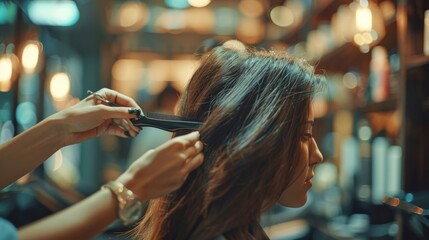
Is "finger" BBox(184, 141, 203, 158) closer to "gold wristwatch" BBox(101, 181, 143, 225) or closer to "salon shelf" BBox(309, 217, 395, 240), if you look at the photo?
"gold wristwatch" BBox(101, 181, 143, 225)

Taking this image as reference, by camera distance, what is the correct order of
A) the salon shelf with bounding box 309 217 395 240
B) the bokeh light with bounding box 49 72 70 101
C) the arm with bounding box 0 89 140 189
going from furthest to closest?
the bokeh light with bounding box 49 72 70 101 < the salon shelf with bounding box 309 217 395 240 < the arm with bounding box 0 89 140 189

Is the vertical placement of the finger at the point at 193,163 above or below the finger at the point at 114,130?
below

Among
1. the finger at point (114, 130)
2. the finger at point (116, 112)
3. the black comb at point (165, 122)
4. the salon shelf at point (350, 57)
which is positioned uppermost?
the salon shelf at point (350, 57)

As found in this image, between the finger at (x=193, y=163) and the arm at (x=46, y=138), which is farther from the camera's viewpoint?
the arm at (x=46, y=138)

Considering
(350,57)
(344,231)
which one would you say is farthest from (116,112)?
(350,57)

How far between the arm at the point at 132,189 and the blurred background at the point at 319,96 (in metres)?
0.58

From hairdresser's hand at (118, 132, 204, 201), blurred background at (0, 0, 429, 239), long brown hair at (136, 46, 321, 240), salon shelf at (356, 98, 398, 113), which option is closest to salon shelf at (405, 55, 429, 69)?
blurred background at (0, 0, 429, 239)

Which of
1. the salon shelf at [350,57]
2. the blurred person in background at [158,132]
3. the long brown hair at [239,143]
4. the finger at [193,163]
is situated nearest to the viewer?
the finger at [193,163]

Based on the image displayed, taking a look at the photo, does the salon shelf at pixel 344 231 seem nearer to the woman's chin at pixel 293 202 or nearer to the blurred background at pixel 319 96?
the blurred background at pixel 319 96

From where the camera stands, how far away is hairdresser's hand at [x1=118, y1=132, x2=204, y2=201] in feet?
3.13

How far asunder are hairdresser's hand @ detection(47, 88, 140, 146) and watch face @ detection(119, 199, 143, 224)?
306mm

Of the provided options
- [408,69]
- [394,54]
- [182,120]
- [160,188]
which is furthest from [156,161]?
[394,54]

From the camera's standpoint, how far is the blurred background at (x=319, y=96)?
221 centimetres

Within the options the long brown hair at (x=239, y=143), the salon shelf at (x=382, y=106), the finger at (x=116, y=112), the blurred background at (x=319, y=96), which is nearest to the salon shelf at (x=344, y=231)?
the blurred background at (x=319, y=96)
